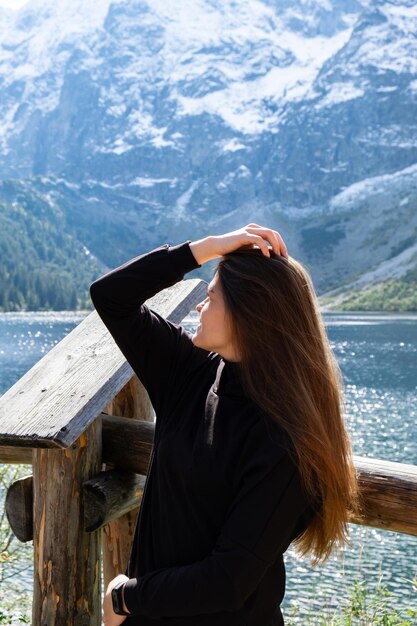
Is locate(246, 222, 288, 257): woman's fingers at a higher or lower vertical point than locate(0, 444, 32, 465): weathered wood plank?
higher

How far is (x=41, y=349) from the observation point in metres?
82.9

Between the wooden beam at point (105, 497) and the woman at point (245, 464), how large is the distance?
21.0 inches

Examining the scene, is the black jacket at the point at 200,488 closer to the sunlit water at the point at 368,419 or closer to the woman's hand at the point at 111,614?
the woman's hand at the point at 111,614

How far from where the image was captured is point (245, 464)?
93.2 inches

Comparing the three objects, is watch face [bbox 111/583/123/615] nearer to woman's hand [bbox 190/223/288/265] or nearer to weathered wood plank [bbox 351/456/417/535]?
weathered wood plank [bbox 351/456/417/535]

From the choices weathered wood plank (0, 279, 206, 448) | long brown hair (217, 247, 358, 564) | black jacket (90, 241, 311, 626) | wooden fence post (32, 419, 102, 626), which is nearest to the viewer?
black jacket (90, 241, 311, 626)

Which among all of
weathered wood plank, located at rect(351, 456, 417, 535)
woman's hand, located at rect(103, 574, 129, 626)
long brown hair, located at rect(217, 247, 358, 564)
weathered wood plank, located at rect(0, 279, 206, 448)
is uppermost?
long brown hair, located at rect(217, 247, 358, 564)

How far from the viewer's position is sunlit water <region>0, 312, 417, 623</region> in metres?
13.7

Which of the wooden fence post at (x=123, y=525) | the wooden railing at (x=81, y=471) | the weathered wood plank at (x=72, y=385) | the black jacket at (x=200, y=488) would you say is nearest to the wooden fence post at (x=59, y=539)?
the wooden railing at (x=81, y=471)

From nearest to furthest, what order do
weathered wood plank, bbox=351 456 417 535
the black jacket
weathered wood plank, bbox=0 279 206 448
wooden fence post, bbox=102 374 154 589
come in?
the black jacket → weathered wood plank, bbox=351 456 417 535 → weathered wood plank, bbox=0 279 206 448 → wooden fence post, bbox=102 374 154 589

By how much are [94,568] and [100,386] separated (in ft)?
2.76

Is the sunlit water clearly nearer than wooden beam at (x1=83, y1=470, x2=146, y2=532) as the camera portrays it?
No

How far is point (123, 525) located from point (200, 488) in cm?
149

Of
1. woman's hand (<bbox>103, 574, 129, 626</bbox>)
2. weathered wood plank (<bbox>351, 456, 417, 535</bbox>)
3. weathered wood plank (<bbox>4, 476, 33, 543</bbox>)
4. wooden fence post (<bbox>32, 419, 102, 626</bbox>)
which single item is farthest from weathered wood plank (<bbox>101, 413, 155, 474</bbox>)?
weathered wood plank (<bbox>351, 456, 417, 535</bbox>)
